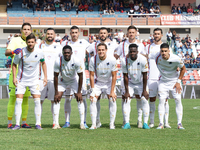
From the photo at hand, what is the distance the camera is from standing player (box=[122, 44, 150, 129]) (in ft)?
27.4

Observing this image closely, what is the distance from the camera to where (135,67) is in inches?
332

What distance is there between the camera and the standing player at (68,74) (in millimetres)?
8180

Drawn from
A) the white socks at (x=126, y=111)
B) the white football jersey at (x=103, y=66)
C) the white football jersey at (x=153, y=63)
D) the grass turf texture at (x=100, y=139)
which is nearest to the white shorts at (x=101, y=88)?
the white football jersey at (x=103, y=66)

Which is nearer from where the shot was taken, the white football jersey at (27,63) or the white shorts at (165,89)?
the white football jersey at (27,63)

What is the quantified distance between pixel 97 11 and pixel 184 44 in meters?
12.3

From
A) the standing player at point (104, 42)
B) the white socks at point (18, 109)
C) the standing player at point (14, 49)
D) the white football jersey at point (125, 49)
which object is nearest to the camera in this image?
the white socks at point (18, 109)

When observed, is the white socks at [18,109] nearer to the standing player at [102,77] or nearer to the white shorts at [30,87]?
the white shorts at [30,87]

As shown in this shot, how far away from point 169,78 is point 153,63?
994 mm

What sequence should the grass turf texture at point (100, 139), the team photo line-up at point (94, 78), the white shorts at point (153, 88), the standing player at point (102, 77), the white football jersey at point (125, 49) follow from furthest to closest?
the white football jersey at point (125, 49) → the white shorts at point (153, 88) → the standing player at point (102, 77) → the team photo line-up at point (94, 78) → the grass turf texture at point (100, 139)

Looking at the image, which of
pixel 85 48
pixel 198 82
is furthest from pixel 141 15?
pixel 85 48

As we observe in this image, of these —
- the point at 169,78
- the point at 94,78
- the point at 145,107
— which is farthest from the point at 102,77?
the point at 169,78

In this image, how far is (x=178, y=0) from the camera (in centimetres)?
4509

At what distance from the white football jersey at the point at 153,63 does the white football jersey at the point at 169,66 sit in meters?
0.47

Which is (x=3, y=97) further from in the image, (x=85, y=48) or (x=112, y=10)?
(x=112, y=10)
